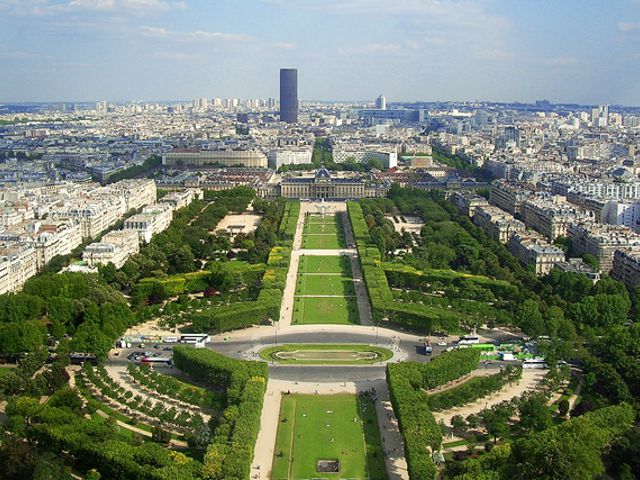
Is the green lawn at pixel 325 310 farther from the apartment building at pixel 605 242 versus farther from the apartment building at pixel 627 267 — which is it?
the apartment building at pixel 605 242

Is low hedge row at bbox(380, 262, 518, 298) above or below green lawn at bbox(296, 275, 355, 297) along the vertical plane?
A: above

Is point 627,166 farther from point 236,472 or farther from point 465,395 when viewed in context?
point 236,472

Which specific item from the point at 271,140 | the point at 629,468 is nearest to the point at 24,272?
the point at 629,468

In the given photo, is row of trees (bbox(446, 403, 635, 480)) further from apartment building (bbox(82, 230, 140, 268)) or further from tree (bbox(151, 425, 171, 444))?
apartment building (bbox(82, 230, 140, 268))

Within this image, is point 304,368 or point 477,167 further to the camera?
point 477,167

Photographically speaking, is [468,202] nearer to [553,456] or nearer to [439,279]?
[439,279]

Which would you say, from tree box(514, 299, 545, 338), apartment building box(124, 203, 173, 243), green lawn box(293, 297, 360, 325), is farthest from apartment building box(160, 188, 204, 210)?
tree box(514, 299, 545, 338)
